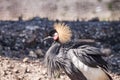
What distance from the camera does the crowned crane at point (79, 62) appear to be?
5.12 m

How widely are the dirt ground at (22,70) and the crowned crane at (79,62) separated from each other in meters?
0.48

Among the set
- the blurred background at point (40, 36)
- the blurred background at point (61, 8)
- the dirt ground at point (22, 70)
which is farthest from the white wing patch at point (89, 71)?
the blurred background at point (61, 8)

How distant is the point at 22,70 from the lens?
580 cm

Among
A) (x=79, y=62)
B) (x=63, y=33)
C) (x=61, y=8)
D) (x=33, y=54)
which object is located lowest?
(x=61, y=8)

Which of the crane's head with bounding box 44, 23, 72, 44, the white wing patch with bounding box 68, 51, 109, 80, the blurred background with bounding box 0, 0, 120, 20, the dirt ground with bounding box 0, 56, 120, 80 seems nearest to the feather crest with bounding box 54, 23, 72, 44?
the crane's head with bounding box 44, 23, 72, 44

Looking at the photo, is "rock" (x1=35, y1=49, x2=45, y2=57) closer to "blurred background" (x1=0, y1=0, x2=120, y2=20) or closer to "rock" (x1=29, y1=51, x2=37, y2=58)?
"rock" (x1=29, y1=51, x2=37, y2=58)

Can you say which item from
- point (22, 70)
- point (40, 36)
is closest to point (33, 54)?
point (22, 70)

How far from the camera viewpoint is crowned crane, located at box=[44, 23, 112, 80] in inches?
201

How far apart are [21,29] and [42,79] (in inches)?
114

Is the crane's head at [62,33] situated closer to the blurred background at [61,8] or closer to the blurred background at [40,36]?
the blurred background at [40,36]

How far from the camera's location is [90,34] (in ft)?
27.8

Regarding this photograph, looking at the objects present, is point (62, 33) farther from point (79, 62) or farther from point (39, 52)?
point (39, 52)

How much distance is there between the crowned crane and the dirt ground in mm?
476

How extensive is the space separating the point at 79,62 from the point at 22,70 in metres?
0.96
